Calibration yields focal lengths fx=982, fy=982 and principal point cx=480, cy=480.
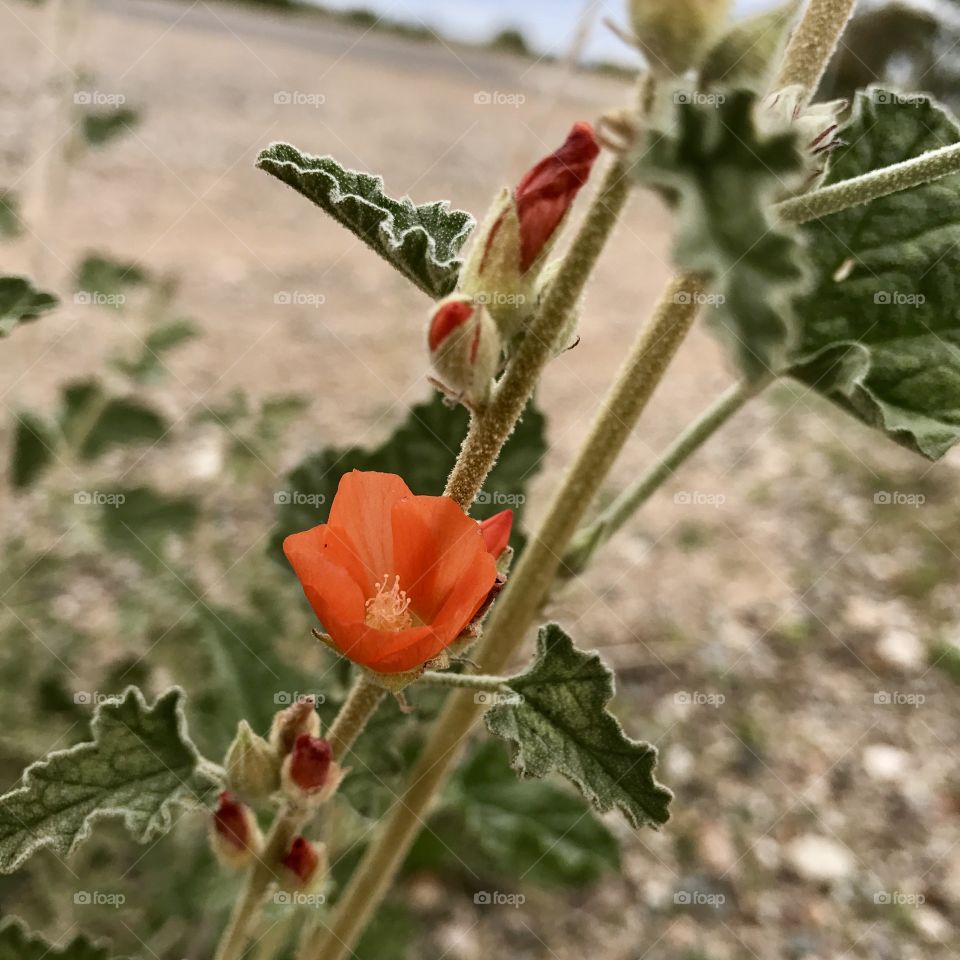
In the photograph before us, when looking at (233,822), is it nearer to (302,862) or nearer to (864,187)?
(302,862)

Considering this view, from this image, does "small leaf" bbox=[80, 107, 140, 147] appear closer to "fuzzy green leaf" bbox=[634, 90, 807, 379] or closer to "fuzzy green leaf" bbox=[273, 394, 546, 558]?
"fuzzy green leaf" bbox=[273, 394, 546, 558]

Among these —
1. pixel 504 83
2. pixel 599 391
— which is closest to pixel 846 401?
pixel 599 391

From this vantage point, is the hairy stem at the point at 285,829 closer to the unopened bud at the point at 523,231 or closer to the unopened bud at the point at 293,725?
the unopened bud at the point at 293,725

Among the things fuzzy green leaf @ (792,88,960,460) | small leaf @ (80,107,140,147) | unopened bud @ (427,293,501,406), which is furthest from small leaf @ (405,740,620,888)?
small leaf @ (80,107,140,147)

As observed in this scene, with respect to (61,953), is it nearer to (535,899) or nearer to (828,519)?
Answer: (535,899)

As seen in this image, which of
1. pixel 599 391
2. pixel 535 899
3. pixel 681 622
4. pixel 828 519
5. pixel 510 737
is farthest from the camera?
pixel 599 391

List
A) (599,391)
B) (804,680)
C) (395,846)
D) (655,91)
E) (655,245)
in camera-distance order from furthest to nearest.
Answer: (655,245) → (599,391) → (804,680) → (395,846) → (655,91)
